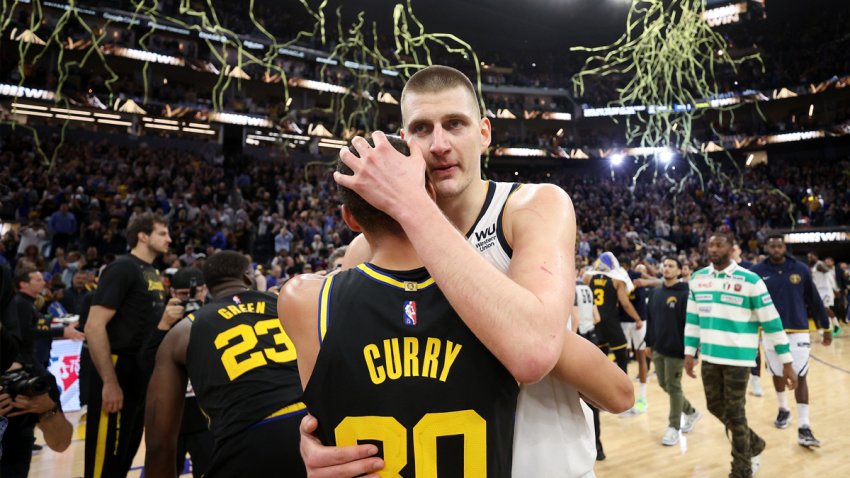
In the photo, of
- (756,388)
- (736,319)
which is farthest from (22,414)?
(756,388)

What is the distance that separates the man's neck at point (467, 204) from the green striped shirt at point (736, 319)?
13.3ft

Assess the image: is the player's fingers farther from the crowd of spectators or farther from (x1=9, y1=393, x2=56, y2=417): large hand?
the crowd of spectators

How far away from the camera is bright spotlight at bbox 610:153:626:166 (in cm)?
3284

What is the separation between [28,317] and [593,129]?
1398 inches

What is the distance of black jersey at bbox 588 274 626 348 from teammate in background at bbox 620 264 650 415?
660 millimetres

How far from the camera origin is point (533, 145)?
33375 mm

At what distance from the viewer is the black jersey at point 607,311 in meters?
7.04

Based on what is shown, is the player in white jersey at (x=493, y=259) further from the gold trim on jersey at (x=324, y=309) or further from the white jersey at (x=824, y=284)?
the white jersey at (x=824, y=284)

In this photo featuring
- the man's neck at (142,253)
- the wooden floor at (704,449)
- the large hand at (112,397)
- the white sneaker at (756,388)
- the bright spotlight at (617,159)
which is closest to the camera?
the large hand at (112,397)

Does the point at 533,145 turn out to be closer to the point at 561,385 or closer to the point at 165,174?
the point at 165,174

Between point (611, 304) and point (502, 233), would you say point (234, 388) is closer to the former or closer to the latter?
point (502, 233)

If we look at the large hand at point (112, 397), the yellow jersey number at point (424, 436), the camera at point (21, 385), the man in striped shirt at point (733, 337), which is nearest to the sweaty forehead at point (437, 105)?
the yellow jersey number at point (424, 436)

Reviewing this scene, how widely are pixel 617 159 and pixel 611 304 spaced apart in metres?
28.5

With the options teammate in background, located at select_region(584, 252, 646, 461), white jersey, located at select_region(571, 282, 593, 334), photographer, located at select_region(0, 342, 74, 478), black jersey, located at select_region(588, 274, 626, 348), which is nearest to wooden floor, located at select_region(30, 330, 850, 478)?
teammate in background, located at select_region(584, 252, 646, 461)
